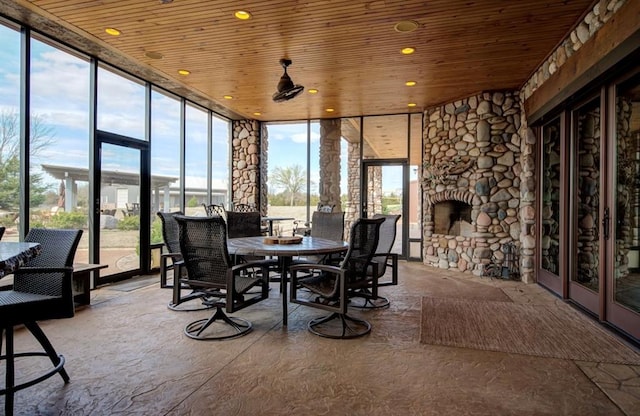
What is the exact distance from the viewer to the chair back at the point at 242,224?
4.90 m

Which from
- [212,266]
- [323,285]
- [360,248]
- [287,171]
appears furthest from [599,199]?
[287,171]

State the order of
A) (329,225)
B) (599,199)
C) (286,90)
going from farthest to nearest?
(329,225), (286,90), (599,199)

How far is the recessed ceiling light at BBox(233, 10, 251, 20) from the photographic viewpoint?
350cm

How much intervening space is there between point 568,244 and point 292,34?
12.5ft

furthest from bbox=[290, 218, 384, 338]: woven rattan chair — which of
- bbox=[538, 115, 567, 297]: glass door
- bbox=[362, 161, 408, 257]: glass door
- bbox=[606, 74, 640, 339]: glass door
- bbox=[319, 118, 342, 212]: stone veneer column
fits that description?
bbox=[319, 118, 342, 212]: stone veneer column

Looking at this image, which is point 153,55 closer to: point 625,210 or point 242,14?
point 242,14

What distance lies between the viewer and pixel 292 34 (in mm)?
3949

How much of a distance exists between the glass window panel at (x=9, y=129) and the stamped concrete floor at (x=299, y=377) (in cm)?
141

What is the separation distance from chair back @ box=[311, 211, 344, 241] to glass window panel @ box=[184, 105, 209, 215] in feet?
9.60

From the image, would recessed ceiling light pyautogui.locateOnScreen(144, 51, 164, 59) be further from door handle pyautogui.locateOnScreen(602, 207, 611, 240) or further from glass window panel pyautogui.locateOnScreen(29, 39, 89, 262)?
door handle pyautogui.locateOnScreen(602, 207, 611, 240)

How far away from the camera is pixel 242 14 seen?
3.54 metres

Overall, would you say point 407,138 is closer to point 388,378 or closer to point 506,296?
point 506,296

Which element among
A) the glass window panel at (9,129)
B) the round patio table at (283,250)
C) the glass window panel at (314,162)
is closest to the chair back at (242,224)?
the round patio table at (283,250)

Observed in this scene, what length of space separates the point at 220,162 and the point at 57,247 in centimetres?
573
